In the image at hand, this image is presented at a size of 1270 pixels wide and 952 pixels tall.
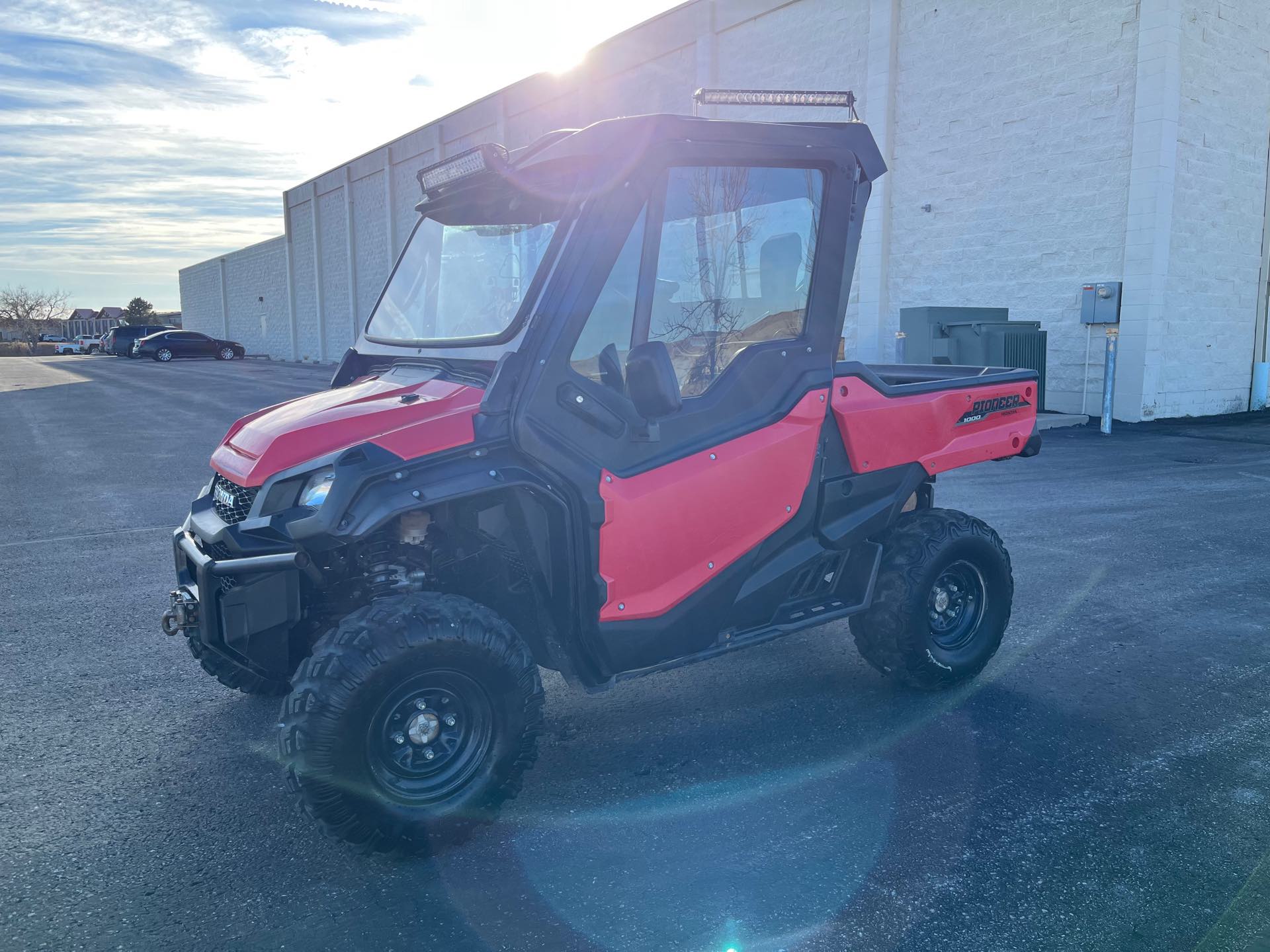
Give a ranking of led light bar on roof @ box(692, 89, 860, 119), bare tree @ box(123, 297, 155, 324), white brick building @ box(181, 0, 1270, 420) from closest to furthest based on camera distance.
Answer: led light bar on roof @ box(692, 89, 860, 119) → white brick building @ box(181, 0, 1270, 420) → bare tree @ box(123, 297, 155, 324)

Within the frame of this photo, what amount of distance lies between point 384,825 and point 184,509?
7.06 m

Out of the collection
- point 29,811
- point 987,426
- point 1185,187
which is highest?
point 1185,187

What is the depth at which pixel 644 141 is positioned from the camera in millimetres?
3477

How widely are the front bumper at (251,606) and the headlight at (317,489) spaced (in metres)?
0.19

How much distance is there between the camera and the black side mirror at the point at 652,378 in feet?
10.7

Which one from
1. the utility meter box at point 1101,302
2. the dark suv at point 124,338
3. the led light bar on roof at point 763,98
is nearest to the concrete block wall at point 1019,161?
the utility meter box at point 1101,302

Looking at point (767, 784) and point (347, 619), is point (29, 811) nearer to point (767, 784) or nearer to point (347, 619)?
point (347, 619)

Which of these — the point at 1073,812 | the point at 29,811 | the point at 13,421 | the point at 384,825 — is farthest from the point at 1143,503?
the point at 13,421

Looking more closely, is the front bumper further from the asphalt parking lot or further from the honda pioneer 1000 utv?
the asphalt parking lot

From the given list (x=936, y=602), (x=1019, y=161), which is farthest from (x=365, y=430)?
(x=1019, y=161)

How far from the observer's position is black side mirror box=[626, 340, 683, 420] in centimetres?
325

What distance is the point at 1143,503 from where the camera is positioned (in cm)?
895

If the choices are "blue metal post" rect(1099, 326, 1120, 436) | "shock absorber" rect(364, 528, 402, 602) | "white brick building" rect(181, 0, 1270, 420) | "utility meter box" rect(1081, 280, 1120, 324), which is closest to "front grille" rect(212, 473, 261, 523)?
"shock absorber" rect(364, 528, 402, 602)

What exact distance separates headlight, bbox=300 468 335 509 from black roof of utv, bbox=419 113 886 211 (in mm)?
1278
